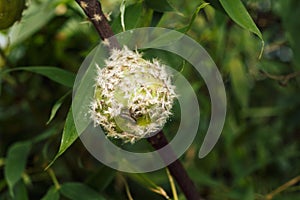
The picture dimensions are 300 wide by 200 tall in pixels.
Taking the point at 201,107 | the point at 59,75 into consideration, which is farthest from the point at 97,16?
the point at 201,107

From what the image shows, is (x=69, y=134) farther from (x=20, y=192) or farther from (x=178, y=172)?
(x=20, y=192)

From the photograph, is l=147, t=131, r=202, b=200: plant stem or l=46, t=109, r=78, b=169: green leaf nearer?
l=46, t=109, r=78, b=169: green leaf

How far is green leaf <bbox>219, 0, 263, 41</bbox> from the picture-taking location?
99 cm

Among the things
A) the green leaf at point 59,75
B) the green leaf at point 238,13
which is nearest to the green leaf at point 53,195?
the green leaf at point 59,75

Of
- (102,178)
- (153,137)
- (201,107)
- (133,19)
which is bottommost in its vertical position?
(201,107)

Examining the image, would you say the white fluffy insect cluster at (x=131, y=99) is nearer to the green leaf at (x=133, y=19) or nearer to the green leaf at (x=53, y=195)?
the green leaf at (x=133, y=19)

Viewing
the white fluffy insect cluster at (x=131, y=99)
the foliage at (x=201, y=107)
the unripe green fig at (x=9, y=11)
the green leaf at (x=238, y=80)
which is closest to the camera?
the white fluffy insect cluster at (x=131, y=99)

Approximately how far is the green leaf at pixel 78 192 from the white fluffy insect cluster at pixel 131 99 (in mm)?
267

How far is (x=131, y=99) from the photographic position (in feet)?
3.09

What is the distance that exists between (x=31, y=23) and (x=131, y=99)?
54 cm

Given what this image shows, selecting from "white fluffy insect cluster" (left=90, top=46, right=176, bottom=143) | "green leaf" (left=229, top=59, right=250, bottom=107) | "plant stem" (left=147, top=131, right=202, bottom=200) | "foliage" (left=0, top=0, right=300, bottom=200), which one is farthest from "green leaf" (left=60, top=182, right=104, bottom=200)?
"green leaf" (left=229, top=59, right=250, bottom=107)

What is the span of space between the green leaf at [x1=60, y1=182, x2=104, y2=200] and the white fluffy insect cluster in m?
0.27

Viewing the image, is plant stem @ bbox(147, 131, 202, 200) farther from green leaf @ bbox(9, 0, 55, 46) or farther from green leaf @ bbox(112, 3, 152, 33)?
green leaf @ bbox(9, 0, 55, 46)

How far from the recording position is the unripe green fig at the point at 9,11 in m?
1.08
